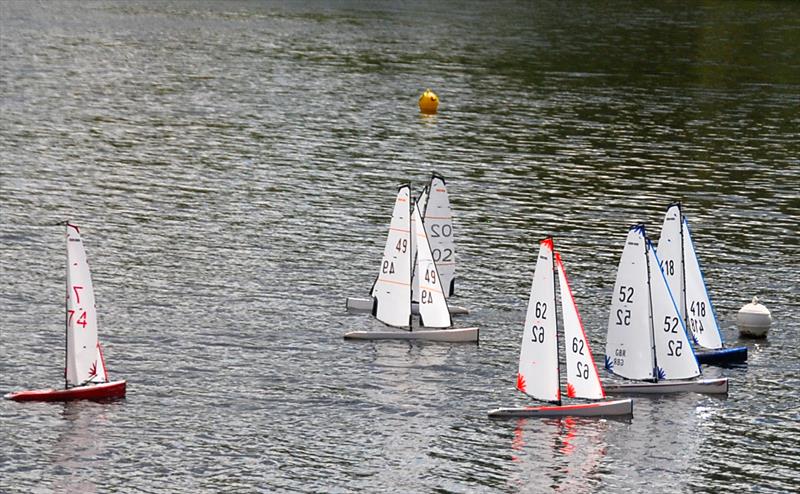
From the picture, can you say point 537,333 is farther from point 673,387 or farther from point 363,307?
point 363,307

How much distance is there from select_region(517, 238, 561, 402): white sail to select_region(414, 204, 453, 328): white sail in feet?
30.7

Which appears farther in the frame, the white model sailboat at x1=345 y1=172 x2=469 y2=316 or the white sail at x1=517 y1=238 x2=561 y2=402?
the white model sailboat at x1=345 y1=172 x2=469 y2=316

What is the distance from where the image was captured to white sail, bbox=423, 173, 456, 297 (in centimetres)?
7325

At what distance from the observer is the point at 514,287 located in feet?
261

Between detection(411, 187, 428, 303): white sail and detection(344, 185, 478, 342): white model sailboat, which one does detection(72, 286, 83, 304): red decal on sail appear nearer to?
detection(344, 185, 478, 342): white model sailboat

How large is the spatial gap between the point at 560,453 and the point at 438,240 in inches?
827

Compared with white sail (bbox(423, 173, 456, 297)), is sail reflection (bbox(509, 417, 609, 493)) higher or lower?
lower

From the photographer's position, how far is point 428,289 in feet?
225

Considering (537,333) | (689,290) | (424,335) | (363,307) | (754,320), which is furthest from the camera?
(363,307)

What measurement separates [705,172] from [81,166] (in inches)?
1854

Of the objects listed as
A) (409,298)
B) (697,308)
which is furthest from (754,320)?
(409,298)

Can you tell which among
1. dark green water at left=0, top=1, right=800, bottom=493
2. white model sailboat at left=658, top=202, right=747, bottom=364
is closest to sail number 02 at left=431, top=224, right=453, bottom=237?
dark green water at left=0, top=1, right=800, bottom=493

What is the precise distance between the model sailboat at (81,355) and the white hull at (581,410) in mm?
15290

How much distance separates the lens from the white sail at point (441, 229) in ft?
240
